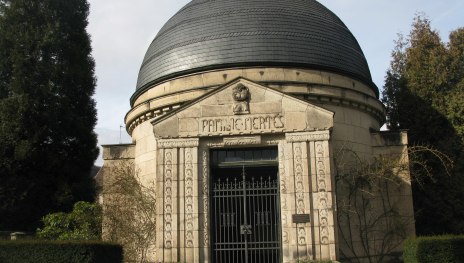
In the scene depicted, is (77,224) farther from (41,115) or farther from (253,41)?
(253,41)

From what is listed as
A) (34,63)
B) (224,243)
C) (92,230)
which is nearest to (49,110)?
(34,63)

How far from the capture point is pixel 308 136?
1320 cm

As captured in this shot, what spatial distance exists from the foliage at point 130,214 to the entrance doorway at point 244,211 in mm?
2272

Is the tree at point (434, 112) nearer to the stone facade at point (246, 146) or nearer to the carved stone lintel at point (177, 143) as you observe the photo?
the stone facade at point (246, 146)

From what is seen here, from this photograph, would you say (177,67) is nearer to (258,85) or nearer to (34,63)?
(258,85)

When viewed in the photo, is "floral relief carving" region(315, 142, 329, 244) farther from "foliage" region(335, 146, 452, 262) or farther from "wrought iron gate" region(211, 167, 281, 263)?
"foliage" region(335, 146, 452, 262)

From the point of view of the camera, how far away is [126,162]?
17875 mm

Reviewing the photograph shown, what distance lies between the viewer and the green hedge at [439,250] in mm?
11125

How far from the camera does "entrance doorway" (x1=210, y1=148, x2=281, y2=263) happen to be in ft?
44.1

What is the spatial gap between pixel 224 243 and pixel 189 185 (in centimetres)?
187

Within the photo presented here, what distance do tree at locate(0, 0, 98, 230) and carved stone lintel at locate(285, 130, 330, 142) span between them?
10.1 meters

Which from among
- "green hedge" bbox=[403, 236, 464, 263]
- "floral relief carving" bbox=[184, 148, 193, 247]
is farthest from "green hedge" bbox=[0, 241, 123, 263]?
"green hedge" bbox=[403, 236, 464, 263]

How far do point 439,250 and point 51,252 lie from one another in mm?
8739

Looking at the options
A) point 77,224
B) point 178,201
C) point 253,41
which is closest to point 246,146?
point 178,201
